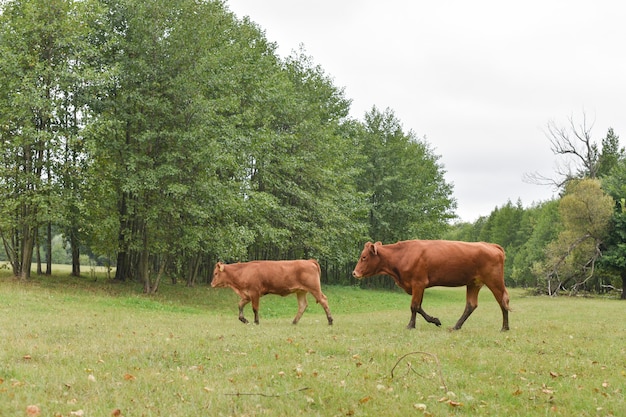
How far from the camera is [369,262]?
1476 cm

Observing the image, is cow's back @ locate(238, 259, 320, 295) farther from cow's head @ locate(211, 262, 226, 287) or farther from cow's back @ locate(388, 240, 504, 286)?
cow's back @ locate(388, 240, 504, 286)

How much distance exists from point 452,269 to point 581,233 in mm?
37108

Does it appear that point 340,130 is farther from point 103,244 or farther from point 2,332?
point 2,332

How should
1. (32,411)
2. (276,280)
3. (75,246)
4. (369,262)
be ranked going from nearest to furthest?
(32,411) < (369,262) < (276,280) < (75,246)

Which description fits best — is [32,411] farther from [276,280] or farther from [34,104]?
[34,104]

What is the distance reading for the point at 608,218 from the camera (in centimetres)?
4412

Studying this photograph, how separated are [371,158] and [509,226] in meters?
62.0

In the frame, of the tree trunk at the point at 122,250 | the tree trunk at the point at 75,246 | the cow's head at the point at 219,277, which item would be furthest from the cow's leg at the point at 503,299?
the tree trunk at the point at 75,246

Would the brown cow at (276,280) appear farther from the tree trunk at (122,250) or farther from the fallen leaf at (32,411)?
the tree trunk at (122,250)

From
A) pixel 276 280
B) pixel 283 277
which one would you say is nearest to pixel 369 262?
pixel 283 277

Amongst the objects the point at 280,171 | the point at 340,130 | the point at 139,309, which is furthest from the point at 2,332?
the point at 340,130

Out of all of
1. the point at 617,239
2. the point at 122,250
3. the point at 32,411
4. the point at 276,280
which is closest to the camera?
the point at 32,411

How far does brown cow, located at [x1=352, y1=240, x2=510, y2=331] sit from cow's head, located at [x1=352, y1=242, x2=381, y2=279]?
0.53m

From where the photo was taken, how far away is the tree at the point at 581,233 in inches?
1734
